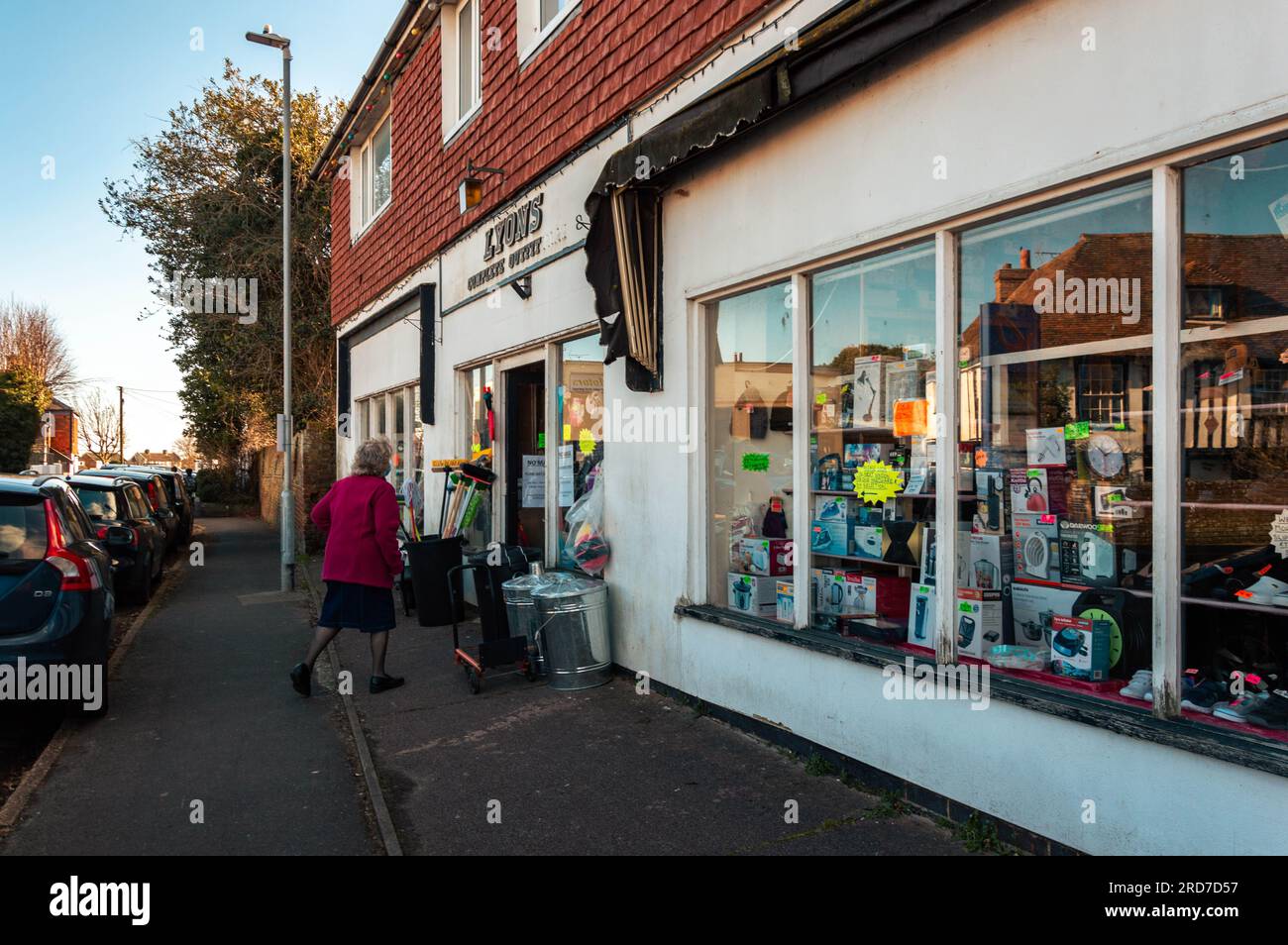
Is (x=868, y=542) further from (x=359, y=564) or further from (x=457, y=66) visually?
(x=457, y=66)

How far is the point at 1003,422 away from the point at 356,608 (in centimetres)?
472

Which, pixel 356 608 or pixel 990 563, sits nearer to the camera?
pixel 990 563

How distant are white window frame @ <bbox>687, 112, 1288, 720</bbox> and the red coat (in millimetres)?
3102

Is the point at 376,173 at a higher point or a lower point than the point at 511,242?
higher

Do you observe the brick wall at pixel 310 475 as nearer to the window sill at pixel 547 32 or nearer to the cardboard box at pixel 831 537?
the window sill at pixel 547 32

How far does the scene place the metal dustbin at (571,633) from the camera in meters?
6.96

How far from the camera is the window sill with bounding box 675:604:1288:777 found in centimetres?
310

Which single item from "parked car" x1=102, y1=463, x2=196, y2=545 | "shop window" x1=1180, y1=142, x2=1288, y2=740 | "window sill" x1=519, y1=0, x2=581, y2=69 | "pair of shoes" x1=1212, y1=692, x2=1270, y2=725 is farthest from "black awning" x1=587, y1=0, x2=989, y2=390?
"parked car" x1=102, y1=463, x2=196, y2=545

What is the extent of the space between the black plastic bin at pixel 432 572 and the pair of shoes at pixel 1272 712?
6883mm

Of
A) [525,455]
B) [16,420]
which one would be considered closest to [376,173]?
[525,455]

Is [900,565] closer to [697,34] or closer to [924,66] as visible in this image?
[924,66]

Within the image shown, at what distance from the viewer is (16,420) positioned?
31.8 meters

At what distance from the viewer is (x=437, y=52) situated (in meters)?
11.1

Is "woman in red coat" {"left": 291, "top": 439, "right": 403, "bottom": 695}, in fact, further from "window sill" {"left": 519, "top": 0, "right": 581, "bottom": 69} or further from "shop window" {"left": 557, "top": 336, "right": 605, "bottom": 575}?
"window sill" {"left": 519, "top": 0, "right": 581, "bottom": 69}
